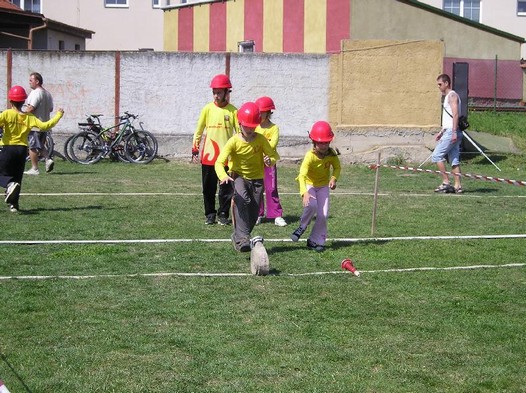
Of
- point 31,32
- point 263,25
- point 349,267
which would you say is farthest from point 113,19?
point 349,267

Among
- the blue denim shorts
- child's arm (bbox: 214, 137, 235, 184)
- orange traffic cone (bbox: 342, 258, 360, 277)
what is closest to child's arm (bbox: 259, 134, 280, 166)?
Result: child's arm (bbox: 214, 137, 235, 184)

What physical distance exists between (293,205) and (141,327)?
811 centimetres

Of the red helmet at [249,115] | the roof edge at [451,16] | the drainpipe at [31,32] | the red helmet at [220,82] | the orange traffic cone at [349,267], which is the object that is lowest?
the orange traffic cone at [349,267]

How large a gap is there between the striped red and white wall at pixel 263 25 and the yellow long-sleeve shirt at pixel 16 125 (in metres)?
17.3

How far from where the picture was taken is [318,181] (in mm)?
12078

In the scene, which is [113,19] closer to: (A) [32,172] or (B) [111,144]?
(B) [111,144]

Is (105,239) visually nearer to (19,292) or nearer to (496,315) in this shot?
(19,292)

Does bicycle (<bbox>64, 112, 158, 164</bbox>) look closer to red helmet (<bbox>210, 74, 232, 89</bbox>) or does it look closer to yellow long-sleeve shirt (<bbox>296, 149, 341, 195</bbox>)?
red helmet (<bbox>210, 74, 232, 89</bbox>)

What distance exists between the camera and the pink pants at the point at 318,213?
11703 mm

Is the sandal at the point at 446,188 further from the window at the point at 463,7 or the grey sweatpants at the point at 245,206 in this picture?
the window at the point at 463,7

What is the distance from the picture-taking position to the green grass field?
6.75m

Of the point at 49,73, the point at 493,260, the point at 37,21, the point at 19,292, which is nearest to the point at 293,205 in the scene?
the point at 493,260

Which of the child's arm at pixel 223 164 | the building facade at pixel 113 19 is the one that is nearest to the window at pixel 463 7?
the building facade at pixel 113 19

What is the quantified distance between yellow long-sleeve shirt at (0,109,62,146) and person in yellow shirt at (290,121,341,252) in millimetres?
4767
